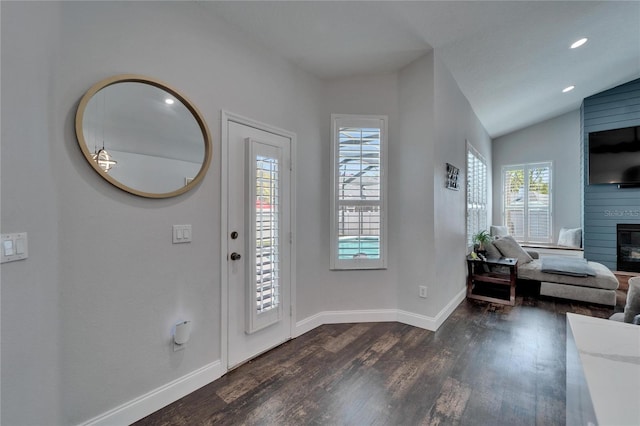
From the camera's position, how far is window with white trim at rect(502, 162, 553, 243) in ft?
19.9

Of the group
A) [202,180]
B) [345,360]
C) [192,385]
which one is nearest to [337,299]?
[345,360]

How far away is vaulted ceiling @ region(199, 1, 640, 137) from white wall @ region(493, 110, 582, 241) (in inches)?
78.4

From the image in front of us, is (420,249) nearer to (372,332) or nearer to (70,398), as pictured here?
(372,332)

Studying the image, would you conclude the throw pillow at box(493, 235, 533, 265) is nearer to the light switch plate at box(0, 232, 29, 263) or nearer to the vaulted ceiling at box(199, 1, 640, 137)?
the vaulted ceiling at box(199, 1, 640, 137)

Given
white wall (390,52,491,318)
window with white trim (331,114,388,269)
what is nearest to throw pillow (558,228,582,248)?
white wall (390,52,491,318)

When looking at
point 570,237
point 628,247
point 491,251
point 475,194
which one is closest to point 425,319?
point 491,251

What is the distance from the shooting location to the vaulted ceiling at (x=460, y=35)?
2.14 m

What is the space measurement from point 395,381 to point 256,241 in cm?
149

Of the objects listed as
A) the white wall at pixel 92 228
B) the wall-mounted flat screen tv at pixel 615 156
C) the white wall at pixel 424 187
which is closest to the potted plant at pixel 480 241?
the white wall at pixel 424 187

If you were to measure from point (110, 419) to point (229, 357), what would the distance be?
0.76 metres

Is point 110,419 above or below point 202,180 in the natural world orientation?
below

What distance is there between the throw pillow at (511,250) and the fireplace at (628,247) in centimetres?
197

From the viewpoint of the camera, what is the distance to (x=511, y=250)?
4242 mm

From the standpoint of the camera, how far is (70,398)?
4.65 ft
